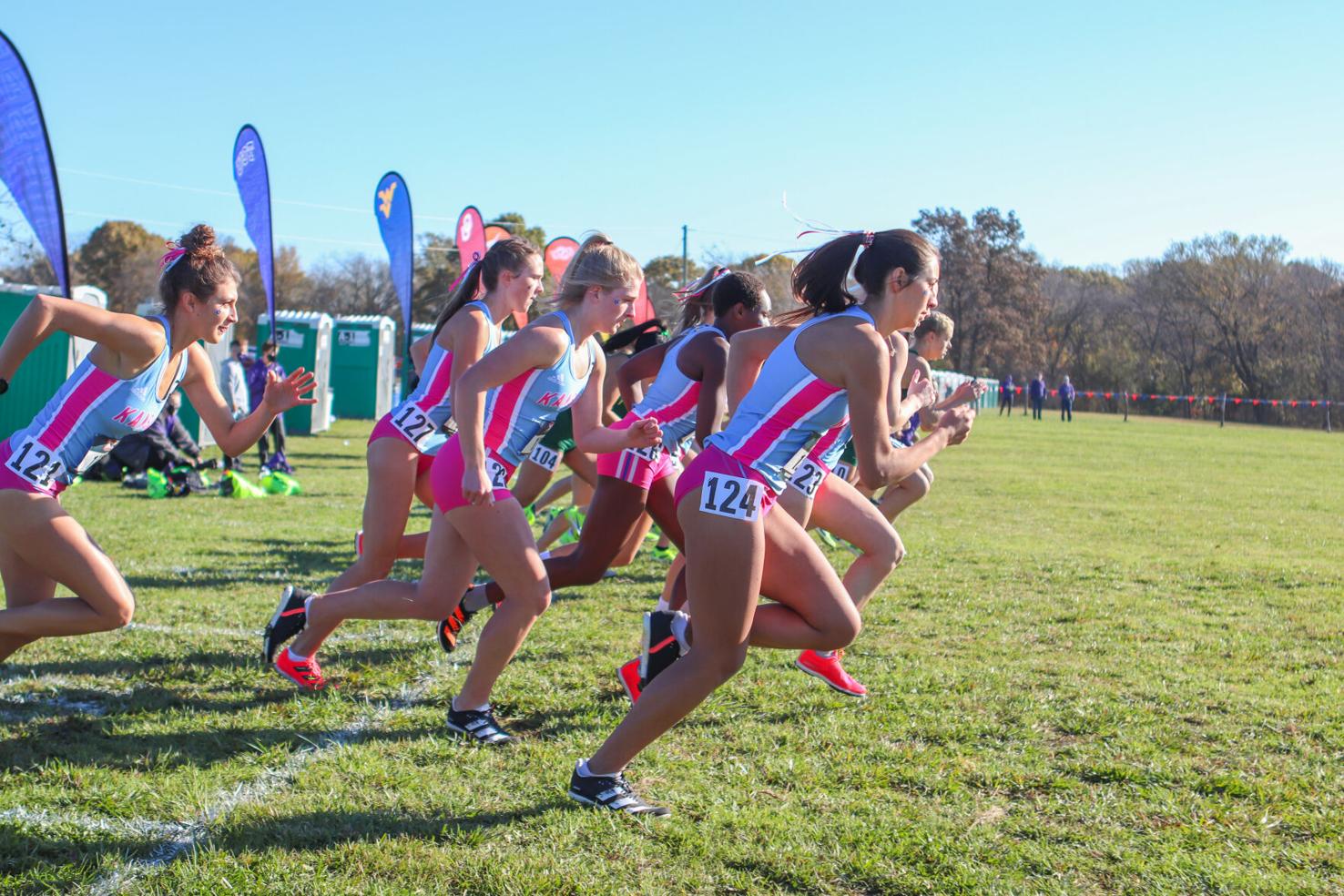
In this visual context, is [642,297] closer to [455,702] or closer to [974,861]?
[455,702]

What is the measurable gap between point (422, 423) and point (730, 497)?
197cm

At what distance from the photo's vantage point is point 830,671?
498 centimetres

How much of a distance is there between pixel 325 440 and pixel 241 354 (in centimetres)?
589

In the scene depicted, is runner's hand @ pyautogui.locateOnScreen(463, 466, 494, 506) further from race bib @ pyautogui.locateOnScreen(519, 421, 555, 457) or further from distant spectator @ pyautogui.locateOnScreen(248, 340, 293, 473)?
distant spectator @ pyautogui.locateOnScreen(248, 340, 293, 473)

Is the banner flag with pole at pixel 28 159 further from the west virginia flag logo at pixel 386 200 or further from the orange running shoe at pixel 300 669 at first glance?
the west virginia flag logo at pixel 386 200

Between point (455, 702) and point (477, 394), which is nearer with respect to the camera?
point (477, 394)

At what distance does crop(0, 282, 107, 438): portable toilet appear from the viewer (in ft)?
48.9

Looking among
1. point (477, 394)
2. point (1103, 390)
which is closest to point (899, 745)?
point (477, 394)

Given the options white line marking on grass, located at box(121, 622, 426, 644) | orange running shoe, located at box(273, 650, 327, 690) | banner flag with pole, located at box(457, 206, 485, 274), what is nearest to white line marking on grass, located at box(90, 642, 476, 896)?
orange running shoe, located at box(273, 650, 327, 690)

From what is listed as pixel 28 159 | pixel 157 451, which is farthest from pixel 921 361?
pixel 157 451

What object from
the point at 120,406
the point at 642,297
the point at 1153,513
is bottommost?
the point at 1153,513

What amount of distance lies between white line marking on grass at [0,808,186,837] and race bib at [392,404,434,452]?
1894mm

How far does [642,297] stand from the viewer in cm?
1647

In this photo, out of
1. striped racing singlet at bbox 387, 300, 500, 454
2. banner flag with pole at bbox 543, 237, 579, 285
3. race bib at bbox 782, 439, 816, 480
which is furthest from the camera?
banner flag with pole at bbox 543, 237, 579, 285
